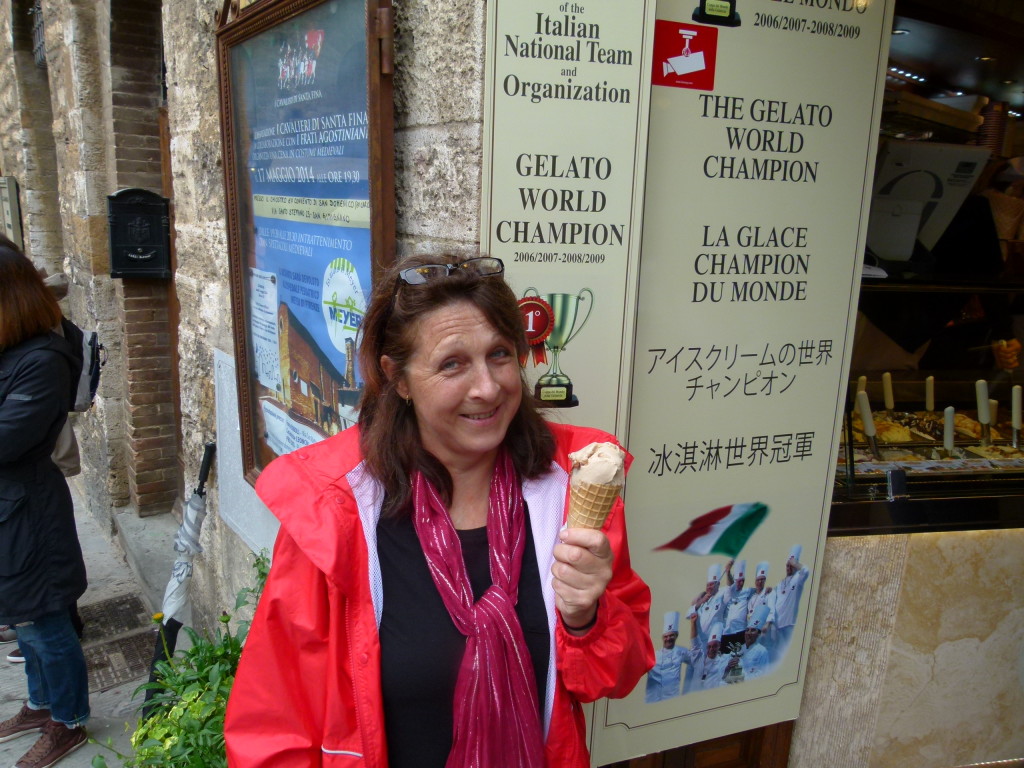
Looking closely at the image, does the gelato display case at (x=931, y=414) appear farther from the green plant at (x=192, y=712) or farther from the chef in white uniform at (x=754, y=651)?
the green plant at (x=192, y=712)

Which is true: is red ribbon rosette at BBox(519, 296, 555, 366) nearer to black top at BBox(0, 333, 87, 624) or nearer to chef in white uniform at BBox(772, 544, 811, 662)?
chef in white uniform at BBox(772, 544, 811, 662)

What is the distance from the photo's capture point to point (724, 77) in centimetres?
224

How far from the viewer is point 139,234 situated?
523cm

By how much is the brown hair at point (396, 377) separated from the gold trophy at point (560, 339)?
15.5 inches

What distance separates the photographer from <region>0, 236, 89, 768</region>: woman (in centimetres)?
317

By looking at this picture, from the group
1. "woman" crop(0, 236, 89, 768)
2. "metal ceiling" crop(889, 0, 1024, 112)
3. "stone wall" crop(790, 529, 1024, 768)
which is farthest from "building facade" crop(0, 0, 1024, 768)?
"metal ceiling" crop(889, 0, 1024, 112)

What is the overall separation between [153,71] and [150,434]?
254 centimetres

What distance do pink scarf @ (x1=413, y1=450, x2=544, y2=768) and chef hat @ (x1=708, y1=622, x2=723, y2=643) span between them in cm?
122

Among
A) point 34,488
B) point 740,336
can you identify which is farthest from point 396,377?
point 34,488

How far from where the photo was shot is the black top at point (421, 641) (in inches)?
60.7

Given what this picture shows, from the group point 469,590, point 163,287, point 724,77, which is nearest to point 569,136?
point 724,77

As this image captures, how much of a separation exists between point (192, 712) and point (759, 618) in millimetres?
1957

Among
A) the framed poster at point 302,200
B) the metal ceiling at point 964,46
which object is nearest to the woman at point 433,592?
the framed poster at point 302,200

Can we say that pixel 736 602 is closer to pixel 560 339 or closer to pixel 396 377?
pixel 560 339
